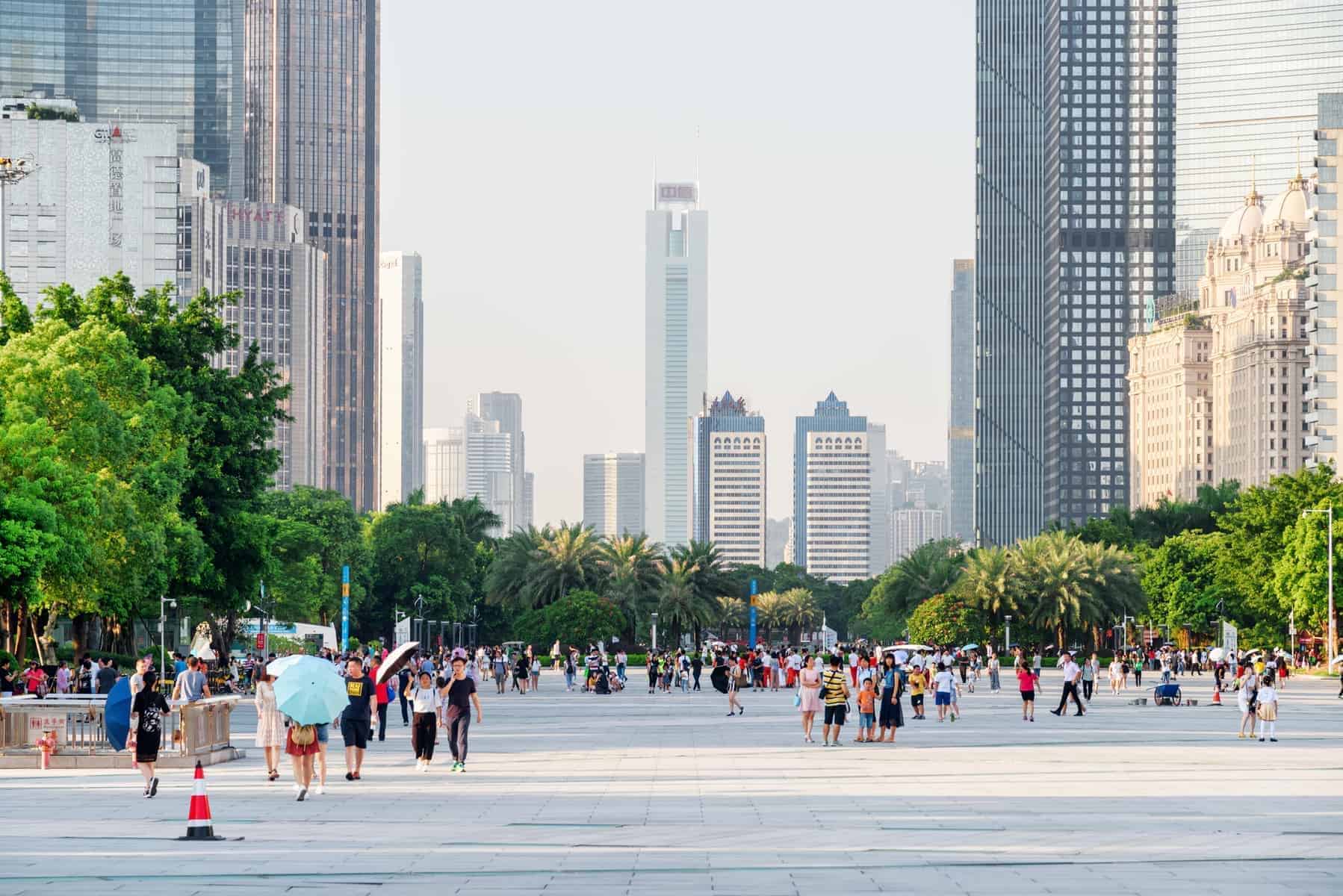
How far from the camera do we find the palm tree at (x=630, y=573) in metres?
103

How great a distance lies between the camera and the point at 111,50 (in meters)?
176

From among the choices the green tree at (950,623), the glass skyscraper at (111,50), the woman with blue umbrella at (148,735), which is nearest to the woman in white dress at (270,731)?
the woman with blue umbrella at (148,735)

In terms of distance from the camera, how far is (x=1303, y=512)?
8988 cm

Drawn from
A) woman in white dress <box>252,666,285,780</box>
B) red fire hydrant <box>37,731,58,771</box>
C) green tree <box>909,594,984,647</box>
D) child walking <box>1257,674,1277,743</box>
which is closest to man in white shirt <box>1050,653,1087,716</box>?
child walking <box>1257,674,1277,743</box>

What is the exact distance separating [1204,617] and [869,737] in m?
90.4

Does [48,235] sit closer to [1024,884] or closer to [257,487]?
[257,487]

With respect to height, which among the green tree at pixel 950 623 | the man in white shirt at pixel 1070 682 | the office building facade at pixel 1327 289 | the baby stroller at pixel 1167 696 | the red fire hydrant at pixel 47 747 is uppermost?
the office building facade at pixel 1327 289

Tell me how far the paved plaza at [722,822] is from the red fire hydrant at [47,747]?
59 cm

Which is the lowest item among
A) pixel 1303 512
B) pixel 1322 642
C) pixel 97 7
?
pixel 1322 642

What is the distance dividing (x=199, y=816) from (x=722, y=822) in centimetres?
539

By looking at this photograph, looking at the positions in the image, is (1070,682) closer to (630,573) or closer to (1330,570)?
(1330,570)

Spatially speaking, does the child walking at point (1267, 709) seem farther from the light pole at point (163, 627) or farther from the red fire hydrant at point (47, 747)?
the light pole at point (163, 627)

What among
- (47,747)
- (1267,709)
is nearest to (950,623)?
(1267,709)

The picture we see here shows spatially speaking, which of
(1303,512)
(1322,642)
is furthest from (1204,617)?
(1303,512)
